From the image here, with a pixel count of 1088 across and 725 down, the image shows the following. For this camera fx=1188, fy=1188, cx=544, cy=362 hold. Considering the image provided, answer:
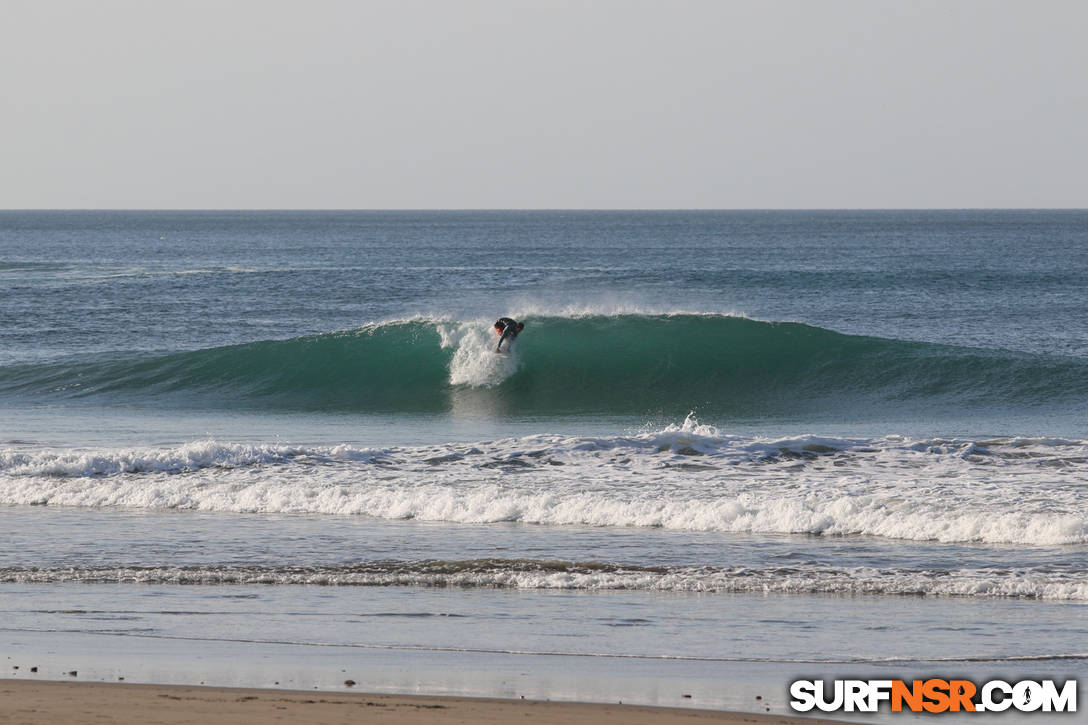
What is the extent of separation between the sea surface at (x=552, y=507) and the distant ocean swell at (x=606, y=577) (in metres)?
0.03

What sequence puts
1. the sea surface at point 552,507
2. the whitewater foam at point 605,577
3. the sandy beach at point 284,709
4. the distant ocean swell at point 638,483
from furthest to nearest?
the distant ocean swell at point 638,483
the whitewater foam at point 605,577
the sea surface at point 552,507
the sandy beach at point 284,709

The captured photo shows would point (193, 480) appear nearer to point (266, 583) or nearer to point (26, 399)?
point (266, 583)

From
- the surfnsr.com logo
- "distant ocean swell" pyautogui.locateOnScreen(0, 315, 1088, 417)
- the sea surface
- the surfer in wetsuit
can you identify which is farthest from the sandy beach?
the surfer in wetsuit

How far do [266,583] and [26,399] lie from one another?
14.9 meters

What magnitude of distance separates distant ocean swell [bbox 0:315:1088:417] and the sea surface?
10cm

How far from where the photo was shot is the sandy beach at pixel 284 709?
580 cm

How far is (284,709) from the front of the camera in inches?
235

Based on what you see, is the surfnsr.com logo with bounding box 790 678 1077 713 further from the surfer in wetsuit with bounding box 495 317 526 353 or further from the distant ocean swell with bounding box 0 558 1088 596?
the surfer in wetsuit with bounding box 495 317 526 353

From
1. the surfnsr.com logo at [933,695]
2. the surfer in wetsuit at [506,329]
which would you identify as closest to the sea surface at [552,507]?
the surfnsr.com logo at [933,695]

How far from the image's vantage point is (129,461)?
45.0 ft

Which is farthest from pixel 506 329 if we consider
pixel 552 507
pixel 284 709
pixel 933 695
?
pixel 284 709

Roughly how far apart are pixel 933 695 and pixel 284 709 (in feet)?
11.1

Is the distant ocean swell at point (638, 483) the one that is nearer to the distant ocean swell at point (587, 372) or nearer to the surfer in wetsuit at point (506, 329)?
the distant ocean swell at point (587, 372)

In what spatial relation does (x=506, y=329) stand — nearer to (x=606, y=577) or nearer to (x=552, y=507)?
(x=552, y=507)
